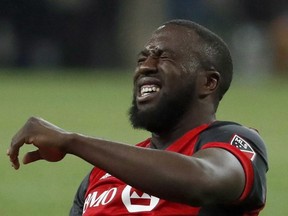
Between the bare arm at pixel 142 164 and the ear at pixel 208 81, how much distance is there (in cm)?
83

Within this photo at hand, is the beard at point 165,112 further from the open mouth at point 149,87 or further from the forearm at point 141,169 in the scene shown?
the forearm at point 141,169

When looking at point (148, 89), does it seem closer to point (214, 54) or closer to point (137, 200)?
point (214, 54)

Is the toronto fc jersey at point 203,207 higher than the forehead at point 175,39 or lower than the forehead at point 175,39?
lower

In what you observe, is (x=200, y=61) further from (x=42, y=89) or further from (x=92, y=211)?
(x=42, y=89)

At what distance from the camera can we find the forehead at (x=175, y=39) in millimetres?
5168

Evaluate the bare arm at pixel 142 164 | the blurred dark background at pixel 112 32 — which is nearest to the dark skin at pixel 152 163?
the bare arm at pixel 142 164

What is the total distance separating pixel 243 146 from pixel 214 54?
0.63 meters

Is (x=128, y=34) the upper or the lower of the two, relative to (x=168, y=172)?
lower

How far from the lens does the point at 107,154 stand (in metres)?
4.29

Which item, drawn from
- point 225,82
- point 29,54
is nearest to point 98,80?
point 29,54

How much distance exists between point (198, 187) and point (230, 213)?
464 mm

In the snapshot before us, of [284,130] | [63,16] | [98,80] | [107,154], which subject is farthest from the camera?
[63,16]

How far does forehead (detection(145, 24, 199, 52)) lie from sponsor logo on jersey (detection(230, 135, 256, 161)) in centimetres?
58

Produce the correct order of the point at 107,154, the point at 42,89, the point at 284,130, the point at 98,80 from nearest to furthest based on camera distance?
1. the point at 107,154
2. the point at 284,130
3. the point at 42,89
4. the point at 98,80
